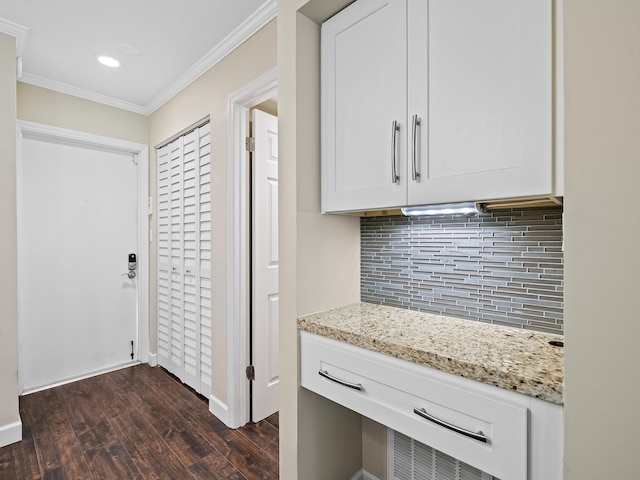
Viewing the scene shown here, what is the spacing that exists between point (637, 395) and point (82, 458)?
248cm

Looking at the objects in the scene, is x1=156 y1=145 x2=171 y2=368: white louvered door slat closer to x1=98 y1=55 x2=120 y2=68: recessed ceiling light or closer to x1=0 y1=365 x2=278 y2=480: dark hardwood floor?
x1=0 y1=365 x2=278 y2=480: dark hardwood floor

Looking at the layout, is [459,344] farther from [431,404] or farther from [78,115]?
[78,115]

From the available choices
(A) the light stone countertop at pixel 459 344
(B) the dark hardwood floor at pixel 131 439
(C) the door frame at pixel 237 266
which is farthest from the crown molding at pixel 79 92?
(A) the light stone countertop at pixel 459 344

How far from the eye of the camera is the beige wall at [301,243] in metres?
1.38

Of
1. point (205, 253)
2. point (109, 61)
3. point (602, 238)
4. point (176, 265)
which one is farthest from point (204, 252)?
point (602, 238)

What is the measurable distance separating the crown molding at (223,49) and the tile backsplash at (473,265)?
1.31 m

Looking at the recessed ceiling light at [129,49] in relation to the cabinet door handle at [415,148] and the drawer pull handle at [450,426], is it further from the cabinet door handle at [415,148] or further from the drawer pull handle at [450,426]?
the drawer pull handle at [450,426]

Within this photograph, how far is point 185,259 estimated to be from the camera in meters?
2.82

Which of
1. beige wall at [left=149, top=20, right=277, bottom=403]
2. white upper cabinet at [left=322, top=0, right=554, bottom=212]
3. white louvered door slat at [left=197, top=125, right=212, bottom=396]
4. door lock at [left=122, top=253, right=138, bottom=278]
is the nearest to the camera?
white upper cabinet at [left=322, top=0, right=554, bottom=212]

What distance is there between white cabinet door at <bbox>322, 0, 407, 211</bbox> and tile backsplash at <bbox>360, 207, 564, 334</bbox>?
0.31 metres

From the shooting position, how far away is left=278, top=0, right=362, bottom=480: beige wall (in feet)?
4.51

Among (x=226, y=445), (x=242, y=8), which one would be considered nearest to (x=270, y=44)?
(x=242, y=8)

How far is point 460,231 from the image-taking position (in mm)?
1322

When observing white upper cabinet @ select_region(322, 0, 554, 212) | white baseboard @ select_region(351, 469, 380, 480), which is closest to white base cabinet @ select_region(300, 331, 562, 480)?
white upper cabinet @ select_region(322, 0, 554, 212)
